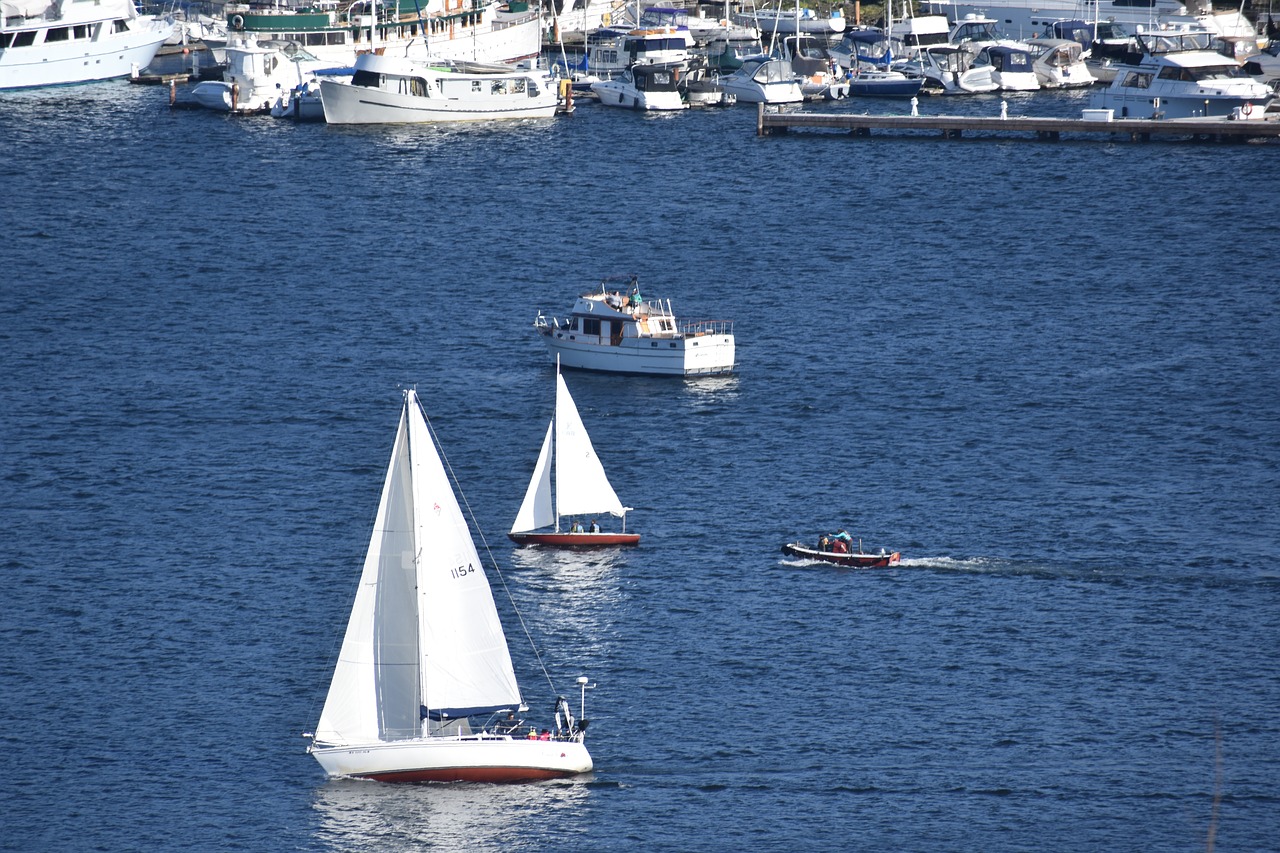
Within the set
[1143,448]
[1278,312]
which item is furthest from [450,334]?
[1278,312]

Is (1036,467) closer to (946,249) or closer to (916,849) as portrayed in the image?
(916,849)

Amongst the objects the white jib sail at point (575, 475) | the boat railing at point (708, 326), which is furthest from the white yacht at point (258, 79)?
the white jib sail at point (575, 475)

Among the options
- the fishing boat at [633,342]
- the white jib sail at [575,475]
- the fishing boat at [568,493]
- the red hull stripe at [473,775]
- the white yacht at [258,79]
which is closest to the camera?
the red hull stripe at [473,775]

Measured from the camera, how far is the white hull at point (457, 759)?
6806cm

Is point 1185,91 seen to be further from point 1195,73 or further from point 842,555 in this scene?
point 842,555

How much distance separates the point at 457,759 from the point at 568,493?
2360 centimetres

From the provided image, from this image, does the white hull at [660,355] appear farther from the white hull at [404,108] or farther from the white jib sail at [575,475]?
the white hull at [404,108]

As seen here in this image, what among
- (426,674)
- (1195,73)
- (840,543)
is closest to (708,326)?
(840,543)

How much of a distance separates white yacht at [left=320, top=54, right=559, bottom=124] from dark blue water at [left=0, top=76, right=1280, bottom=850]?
20.8 metres

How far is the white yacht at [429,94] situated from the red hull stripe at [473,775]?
127682 mm

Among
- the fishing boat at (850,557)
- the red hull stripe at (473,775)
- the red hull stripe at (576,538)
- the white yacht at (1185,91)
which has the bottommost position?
the red hull stripe at (473,775)

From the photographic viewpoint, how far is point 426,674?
2677 inches

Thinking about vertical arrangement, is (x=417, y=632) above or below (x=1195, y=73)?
below

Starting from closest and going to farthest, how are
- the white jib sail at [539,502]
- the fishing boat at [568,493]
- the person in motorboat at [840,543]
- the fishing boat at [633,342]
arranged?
the person in motorboat at [840,543] < the white jib sail at [539,502] < the fishing boat at [568,493] < the fishing boat at [633,342]
